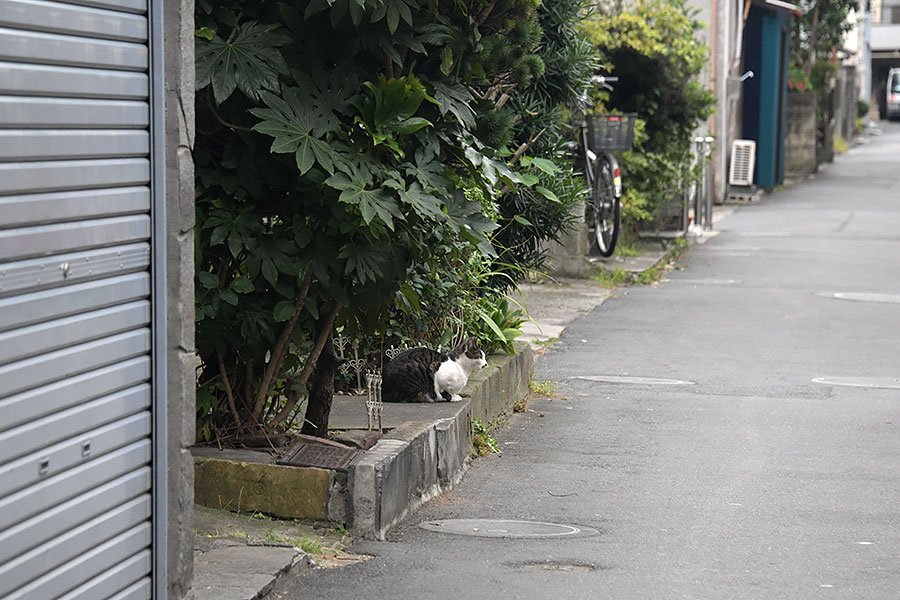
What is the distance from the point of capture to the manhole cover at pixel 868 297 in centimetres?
1381

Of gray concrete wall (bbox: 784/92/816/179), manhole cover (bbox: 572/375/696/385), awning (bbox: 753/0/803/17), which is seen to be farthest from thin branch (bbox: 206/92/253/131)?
gray concrete wall (bbox: 784/92/816/179)

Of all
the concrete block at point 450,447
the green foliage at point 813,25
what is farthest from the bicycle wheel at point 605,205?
the green foliage at point 813,25

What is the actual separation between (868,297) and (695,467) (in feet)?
25.1

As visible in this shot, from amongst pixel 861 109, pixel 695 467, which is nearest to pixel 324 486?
pixel 695 467

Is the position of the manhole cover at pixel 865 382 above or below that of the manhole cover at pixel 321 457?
below

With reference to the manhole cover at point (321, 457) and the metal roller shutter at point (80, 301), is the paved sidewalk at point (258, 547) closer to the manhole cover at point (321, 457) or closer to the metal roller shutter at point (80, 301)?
the manhole cover at point (321, 457)

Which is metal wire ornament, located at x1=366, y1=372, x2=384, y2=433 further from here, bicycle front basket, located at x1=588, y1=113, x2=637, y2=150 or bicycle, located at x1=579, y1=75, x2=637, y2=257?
bicycle front basket, located at x1=588, y1=113, x2=637, y2=150

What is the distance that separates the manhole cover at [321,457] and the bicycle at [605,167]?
28.9 feet

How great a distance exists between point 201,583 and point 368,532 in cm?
100

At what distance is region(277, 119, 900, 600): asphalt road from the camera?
203 inches

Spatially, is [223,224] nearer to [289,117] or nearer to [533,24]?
[289,117]

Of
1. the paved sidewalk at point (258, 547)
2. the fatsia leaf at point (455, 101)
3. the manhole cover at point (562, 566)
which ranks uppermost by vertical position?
the fatsia leaf at point (455, 101)

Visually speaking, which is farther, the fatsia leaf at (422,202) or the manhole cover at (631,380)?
the manhole cover at (631,380)

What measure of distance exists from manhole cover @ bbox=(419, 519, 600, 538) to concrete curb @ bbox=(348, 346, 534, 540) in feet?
0.69
